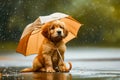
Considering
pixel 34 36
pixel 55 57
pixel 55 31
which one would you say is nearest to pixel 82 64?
pixel 34 36

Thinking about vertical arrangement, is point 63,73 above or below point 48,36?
below

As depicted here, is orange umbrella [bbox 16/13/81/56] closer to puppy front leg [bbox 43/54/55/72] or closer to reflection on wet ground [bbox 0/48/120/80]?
reflection on wet ground [bbox 0/48/120/80]

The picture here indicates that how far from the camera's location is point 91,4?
1212 centimetres

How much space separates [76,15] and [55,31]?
5335 mm

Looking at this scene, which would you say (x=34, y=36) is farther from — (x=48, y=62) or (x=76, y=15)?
(x=76, y=15)

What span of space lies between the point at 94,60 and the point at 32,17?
307cm

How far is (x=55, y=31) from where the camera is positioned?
6625 mm

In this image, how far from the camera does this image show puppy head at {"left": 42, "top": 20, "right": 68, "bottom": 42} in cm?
662

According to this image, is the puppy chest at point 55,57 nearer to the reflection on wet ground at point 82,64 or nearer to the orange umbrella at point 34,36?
the reflection on wet ground at point 82,64

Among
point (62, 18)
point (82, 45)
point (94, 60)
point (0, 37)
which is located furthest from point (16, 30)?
point (62, 18)

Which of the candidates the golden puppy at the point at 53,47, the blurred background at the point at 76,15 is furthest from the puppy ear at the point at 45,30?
the blurred background at the point at 76,15

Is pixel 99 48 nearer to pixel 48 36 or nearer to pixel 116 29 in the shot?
pixel 116 29

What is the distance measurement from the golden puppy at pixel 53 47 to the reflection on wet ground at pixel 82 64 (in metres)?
0.16

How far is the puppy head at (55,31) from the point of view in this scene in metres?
6.62
